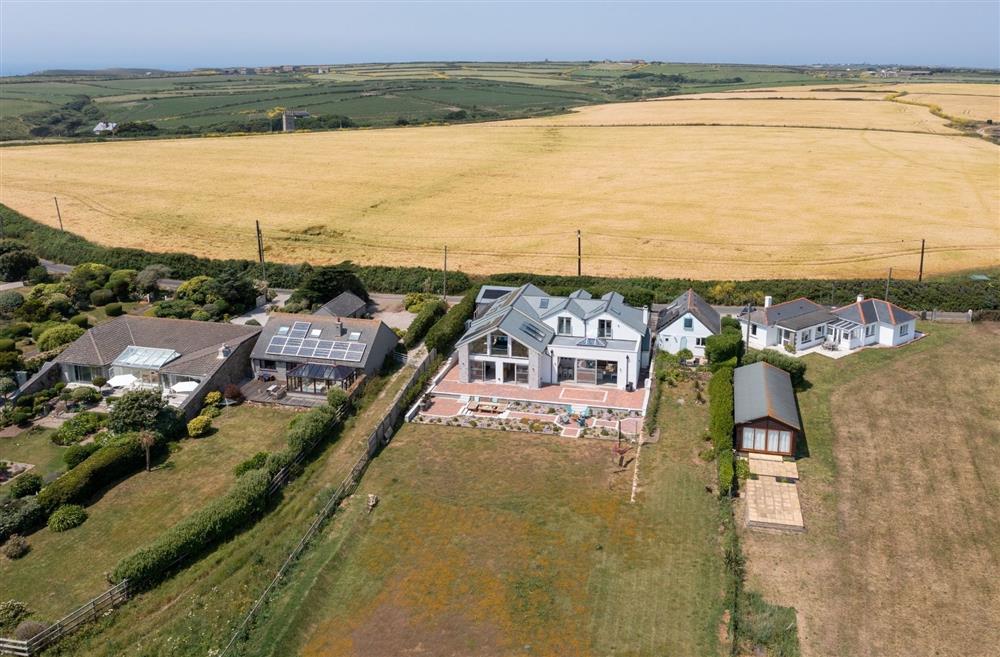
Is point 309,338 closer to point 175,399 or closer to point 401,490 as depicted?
point 175,399

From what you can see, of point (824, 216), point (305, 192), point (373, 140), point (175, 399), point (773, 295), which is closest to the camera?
point (175, 399)

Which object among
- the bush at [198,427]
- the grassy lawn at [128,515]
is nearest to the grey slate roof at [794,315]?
the grassy lawn at [128,515]

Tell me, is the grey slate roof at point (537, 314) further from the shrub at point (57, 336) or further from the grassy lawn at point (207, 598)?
the shrub at point (57, 336)

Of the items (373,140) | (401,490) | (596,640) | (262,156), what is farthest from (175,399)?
(373,140)

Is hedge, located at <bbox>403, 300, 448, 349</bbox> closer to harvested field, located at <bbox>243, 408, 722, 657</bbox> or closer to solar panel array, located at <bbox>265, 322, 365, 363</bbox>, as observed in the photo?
solar panel array, located at <bbox>265, 322, 365, 363</bbox>

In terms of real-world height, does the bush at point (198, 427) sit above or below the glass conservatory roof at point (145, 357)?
below

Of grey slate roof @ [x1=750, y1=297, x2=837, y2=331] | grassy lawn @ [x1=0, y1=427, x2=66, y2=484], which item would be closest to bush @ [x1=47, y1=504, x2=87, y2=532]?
grassy lawn @ [x1=0, y1=427, x2=66, y2=484]
